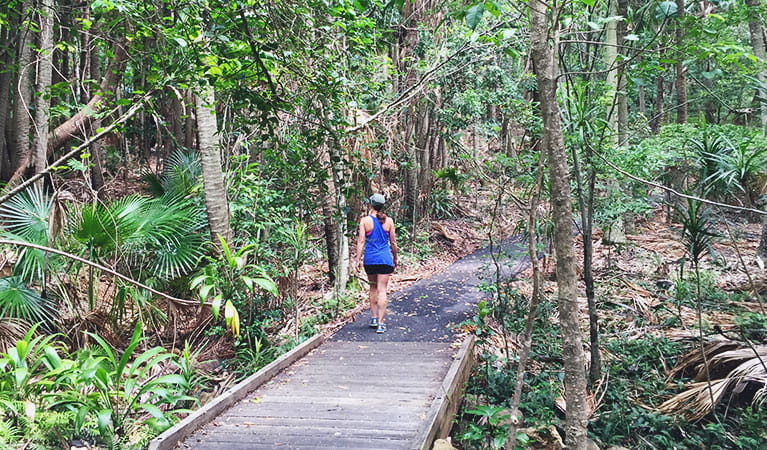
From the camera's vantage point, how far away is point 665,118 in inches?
824

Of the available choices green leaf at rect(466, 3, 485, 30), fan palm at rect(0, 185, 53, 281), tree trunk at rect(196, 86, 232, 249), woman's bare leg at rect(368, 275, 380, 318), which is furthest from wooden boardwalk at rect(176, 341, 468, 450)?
fan palm at rect(0, 185, 53, 281)

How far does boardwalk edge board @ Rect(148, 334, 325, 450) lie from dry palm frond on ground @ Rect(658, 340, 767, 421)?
4.11m

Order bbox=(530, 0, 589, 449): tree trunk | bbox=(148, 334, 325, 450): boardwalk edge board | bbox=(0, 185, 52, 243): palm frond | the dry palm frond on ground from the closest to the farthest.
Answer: bbox=(530, 0, 589, 449): tree trunk, bbox=(148, 334, 325, 450): boardwalk edge board, the dry palm frond on ground, bbox=(0, 185, 52, 243): palm frond

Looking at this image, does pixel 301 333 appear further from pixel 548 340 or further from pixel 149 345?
pixel 548 340

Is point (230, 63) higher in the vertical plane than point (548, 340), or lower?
higher

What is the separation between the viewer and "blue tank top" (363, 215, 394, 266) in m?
6.67

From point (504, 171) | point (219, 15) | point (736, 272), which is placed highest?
point (219, 15)

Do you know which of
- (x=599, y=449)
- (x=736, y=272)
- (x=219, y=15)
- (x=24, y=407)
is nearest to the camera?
(x=219, y=15)

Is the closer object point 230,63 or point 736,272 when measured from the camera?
point 230,63

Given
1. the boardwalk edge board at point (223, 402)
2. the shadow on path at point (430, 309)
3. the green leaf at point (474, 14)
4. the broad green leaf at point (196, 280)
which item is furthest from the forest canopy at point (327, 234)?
the shadow on path at point (430, 309)

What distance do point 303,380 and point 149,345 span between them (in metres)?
3.00

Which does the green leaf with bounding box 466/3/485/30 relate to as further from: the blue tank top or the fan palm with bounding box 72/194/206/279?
the fan palm with bounding box 72/194/206/279

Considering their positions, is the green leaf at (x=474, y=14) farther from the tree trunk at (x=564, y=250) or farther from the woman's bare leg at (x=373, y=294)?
the woman's bare leg at (x=373, y=294)

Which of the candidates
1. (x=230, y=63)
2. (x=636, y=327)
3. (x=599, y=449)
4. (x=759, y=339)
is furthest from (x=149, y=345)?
(x=759, y=339)
